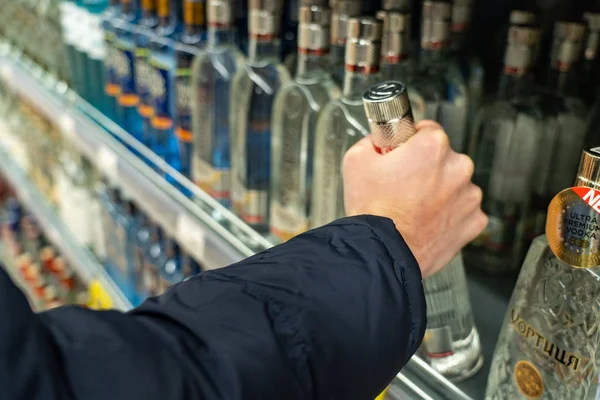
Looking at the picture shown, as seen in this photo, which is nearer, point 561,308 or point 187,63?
point 561,308

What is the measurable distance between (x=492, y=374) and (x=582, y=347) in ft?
0.44

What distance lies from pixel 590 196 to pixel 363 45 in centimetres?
35

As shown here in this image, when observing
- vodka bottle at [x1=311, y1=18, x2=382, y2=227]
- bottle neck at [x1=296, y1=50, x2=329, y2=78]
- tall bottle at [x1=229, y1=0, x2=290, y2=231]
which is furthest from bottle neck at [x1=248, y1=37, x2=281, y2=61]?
vodka bottle at [x1=311, y1=18, x2=382, y2=227]

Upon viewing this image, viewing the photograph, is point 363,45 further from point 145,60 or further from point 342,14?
point 145,60

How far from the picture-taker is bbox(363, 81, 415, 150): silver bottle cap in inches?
25.7

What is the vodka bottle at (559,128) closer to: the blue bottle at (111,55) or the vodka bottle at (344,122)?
the vodka bottle at (344,122)

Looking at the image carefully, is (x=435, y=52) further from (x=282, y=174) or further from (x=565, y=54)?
(x=282, y=174)

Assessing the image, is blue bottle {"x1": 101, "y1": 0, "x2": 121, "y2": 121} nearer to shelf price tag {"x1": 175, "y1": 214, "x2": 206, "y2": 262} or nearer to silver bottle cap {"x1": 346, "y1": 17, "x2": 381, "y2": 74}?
shelf price tag {"x1": 175, "y1": 214, "x2": 206, "y2": 262}

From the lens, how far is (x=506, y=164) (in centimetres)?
95

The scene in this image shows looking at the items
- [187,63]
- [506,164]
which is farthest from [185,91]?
[506,164]

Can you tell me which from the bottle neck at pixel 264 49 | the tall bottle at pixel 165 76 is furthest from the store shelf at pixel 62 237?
the bottle neck at pixel 264 49

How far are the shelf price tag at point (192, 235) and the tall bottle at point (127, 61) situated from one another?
1.39 ft

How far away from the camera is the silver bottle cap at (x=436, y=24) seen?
0.87m

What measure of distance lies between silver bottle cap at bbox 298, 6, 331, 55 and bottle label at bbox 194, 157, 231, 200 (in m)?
0.35
